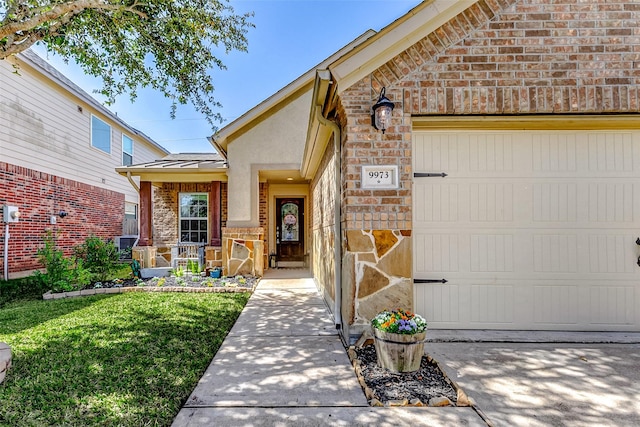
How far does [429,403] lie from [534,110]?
3.14 meters

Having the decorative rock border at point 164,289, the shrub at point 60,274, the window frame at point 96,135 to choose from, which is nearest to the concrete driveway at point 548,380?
the decorative rock border at point 164,289

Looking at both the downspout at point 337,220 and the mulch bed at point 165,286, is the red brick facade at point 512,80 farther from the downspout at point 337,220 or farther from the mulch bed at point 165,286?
the mulch bed at point 165,286

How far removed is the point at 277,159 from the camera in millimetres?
8492

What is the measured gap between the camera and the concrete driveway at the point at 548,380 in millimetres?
2283

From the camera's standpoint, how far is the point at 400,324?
2.92m

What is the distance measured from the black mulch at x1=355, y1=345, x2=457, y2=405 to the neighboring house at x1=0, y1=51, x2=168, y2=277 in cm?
916

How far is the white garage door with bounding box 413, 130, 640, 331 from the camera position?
3.81 meters

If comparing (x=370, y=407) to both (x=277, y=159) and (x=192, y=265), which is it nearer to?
(x=277, y=159)

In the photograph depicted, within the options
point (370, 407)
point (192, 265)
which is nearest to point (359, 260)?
point (370, 407)

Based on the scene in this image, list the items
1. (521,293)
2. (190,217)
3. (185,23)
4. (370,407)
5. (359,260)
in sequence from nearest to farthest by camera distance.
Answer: (370,407) → (359,260) → (521,293) → (185,23) → (190,217)

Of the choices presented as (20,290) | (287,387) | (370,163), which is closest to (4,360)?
(287,387)

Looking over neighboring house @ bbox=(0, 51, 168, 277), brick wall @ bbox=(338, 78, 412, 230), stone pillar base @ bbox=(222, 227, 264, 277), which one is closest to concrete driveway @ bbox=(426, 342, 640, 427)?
brick wall @ bbox=(338, 78, 412, 230)

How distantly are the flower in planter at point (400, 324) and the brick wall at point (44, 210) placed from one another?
8.93 metres

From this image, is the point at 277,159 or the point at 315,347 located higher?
the point at 277,159
